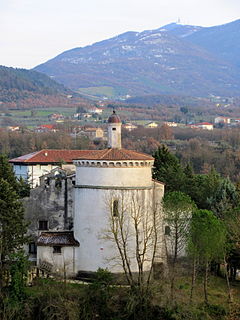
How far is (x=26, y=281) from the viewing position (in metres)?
35.2

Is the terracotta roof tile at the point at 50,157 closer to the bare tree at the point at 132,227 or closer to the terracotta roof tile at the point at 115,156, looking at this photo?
the terracotta roof tile at the point at 115,156

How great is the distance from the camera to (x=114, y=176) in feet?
121

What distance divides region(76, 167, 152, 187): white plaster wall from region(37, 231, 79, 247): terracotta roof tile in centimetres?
316

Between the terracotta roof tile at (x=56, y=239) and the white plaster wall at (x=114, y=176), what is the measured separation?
3.16 metres

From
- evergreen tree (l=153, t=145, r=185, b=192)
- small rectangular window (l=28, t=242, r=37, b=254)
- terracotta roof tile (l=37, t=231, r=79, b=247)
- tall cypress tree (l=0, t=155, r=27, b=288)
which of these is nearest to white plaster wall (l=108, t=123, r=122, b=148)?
terracotta roof tile (l=37, t=231, r=79, b=247)

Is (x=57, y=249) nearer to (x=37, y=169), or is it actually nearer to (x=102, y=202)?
(x=102, y=202)

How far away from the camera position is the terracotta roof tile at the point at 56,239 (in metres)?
37.3

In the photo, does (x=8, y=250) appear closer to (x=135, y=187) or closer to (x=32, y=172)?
(x=135, y=187)

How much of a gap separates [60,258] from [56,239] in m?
1.07

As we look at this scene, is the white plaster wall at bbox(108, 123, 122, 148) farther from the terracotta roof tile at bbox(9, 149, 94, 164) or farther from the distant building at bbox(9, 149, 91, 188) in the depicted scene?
the distant building at bbox(9, 149, 91, 188)

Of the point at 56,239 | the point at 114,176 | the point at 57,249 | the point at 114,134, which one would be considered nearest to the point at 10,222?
the point at 56,239

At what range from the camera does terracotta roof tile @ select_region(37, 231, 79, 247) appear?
3734cm

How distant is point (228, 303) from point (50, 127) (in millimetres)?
147500

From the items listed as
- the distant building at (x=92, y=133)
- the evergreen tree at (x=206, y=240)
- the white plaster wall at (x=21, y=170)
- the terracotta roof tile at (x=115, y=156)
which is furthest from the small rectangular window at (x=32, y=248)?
the distant building at (x=92, y=133)
